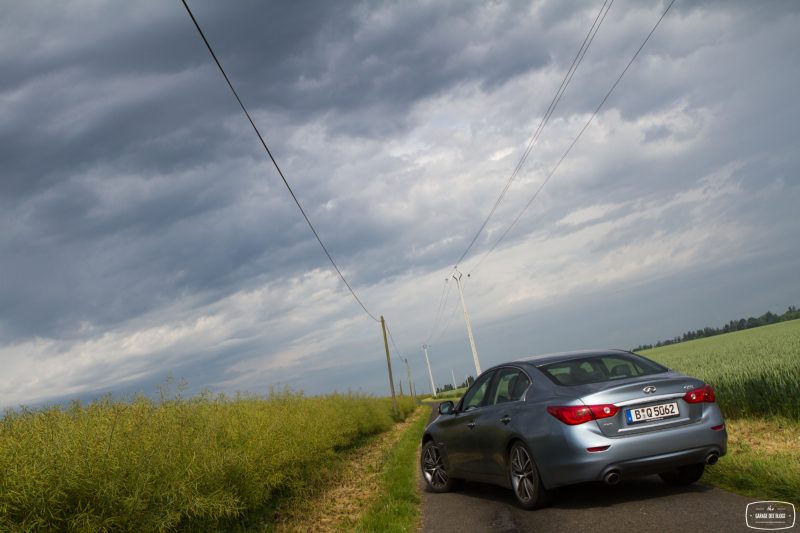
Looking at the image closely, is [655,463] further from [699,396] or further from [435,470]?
[435,470]

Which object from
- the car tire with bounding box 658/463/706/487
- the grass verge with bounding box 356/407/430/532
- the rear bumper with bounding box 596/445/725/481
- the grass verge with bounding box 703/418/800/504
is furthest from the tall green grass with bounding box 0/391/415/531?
the grass verge with bounding box 703/418/800/504

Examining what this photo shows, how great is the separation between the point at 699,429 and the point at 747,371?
1009 cm

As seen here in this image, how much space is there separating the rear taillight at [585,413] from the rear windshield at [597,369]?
0.57 m

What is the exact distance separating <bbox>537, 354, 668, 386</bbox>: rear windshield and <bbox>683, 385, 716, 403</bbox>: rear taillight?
0.58 m

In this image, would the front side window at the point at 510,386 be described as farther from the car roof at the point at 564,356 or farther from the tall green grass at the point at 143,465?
the tall green grass at the point at 143,465

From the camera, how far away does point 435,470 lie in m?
9.94

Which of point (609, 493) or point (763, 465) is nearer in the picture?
point (763, 465)

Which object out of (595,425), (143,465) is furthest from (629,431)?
(143,465)

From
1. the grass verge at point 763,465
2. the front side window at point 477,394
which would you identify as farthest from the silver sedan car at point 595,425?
the front side window at point 477,394

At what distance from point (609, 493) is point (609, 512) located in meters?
1.04


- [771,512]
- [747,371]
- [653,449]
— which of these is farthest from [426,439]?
[747,371]

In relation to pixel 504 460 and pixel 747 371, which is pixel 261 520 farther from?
pixel 747 371

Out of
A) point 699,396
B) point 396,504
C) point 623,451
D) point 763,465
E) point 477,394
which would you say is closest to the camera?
point 623,451

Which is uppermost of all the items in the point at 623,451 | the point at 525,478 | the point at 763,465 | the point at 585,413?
the point at 585,413
